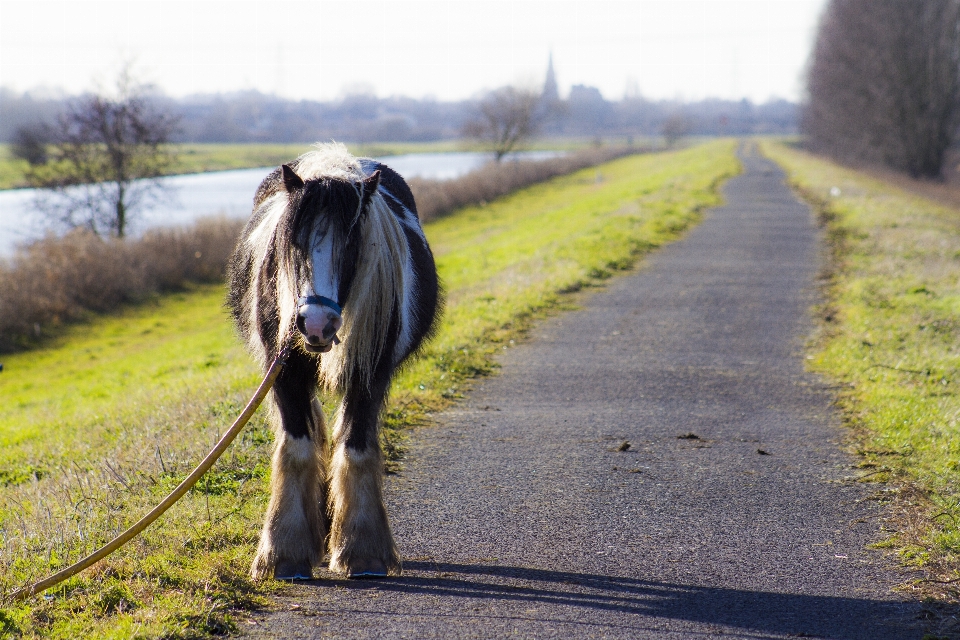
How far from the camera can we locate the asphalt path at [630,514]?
3799 millimetres

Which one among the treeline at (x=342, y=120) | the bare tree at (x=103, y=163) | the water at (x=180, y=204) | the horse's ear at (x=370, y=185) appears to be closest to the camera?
the horse's ear at (x=370, y=185)

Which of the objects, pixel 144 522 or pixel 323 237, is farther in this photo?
pixel 144 522

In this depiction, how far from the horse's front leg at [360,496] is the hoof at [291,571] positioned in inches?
6.5

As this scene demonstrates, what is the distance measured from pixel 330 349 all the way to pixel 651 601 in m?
1.87

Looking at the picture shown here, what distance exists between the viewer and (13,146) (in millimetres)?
31328

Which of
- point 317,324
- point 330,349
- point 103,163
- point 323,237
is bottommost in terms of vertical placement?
point 330,349

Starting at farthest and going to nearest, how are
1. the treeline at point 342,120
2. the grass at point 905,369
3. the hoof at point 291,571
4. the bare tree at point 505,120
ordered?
the treeline at point 342,120 → the bare tree at point 505,120 → the grass at point 905,369 → the hoof at point 291,571

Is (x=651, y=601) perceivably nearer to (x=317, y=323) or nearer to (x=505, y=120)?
(x=317, y=323)

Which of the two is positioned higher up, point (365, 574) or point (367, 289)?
point (367, 289)

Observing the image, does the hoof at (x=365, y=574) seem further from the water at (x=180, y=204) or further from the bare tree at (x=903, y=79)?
the bare tree at (x=903, y=79)

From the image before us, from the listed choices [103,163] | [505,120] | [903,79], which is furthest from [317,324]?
[505,120]

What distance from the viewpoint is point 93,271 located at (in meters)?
21.6

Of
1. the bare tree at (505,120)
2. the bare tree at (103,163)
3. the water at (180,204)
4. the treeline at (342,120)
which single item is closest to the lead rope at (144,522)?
the water at (180,204)

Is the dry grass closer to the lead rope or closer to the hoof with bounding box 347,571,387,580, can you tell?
the lead rope
